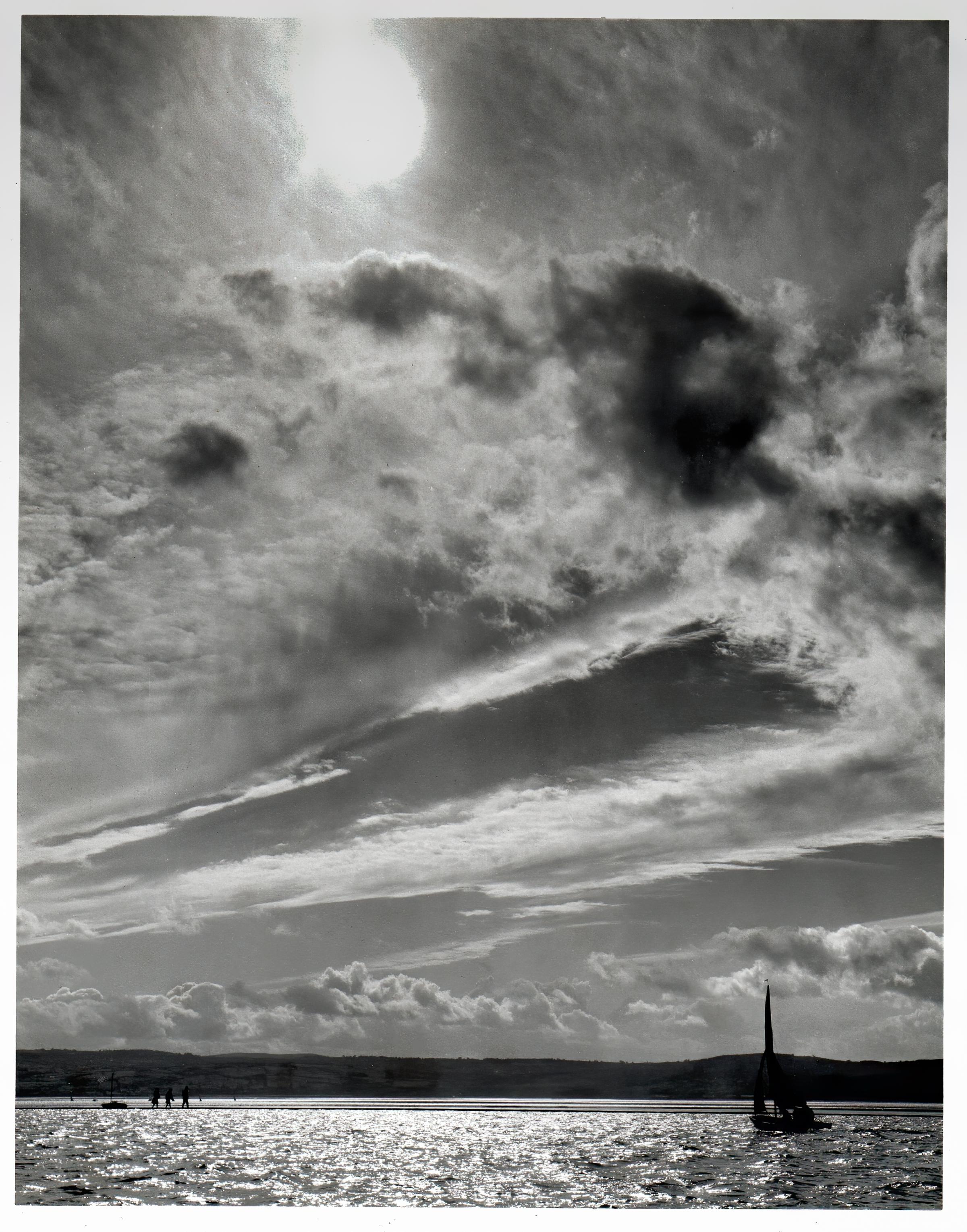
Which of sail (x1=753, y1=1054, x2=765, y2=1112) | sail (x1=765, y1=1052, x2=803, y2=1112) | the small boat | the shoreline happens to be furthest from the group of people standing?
sail (x1=765, y1=1052, x2=803, y2=1112)

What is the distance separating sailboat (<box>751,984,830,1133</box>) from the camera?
7434mm

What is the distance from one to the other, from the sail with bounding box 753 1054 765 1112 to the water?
0.14 metres

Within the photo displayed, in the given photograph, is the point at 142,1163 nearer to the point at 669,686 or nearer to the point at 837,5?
the point at 669,686

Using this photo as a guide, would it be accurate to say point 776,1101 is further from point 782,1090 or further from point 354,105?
point 354,105

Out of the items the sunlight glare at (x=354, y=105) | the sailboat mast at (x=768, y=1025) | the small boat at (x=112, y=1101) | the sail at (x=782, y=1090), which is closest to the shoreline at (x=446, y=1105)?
the small boat at (x=112, y=1101)

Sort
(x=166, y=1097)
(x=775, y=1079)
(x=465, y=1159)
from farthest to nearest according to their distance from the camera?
(x=166, y=1097)
(x=775, y=1079)
(x=465, y=1159)

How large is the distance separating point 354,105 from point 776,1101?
20.5ft

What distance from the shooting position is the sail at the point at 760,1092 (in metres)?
7.49

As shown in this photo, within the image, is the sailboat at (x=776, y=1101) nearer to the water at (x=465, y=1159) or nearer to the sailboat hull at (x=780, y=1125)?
the sailboat hull at (x=780, y=1125)

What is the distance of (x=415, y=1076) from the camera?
7598 millimetres

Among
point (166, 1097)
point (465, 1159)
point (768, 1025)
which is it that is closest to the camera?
point (465, 1159)

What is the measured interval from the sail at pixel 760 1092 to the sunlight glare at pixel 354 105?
558 cm

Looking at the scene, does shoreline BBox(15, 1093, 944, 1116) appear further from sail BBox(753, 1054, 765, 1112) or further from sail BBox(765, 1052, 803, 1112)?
sail BBox(765, 1052, 803, 1112)

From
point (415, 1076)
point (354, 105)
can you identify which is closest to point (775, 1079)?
point (415, 1076)
